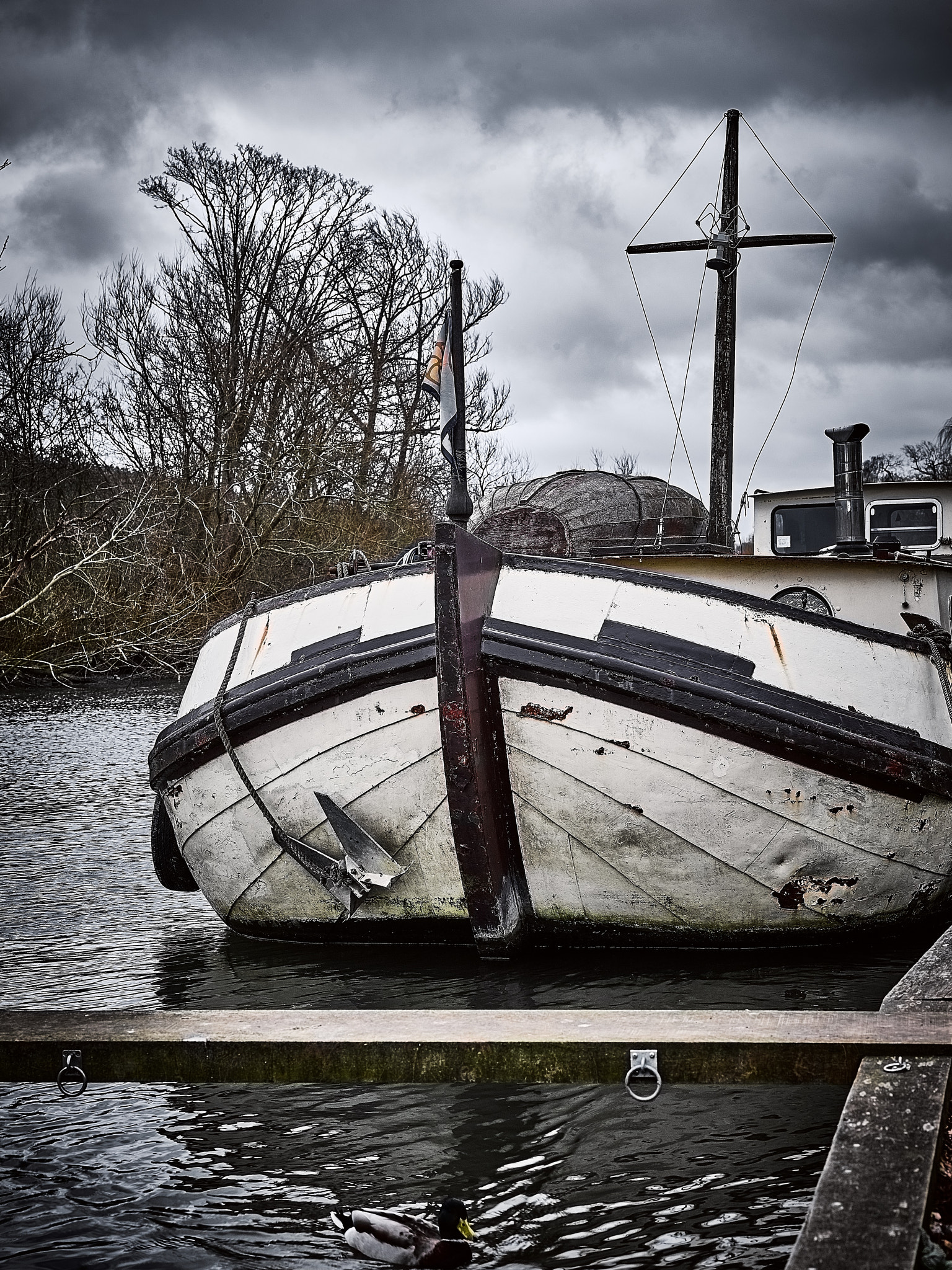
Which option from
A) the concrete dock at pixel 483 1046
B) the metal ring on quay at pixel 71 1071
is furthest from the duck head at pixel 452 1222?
the metal ring on quay at pixel 71 1071

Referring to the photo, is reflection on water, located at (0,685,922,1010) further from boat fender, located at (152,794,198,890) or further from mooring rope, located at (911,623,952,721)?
mooring rope, located at (911,623,952,721)

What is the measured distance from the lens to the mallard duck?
2.65m

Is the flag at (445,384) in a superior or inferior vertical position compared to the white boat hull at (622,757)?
superior

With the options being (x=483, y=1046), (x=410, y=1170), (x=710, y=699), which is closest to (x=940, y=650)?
(x=710, y=699)

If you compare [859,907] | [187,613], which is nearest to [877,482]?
[859,907]

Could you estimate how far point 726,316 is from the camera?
9.34 m

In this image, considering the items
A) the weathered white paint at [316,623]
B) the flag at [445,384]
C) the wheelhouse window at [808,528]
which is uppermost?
the flag at [445,384]

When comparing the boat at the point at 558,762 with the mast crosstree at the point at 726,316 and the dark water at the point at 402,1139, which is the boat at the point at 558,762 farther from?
the mast crosstree at the point at 726,316

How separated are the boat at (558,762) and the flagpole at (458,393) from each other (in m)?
0.02

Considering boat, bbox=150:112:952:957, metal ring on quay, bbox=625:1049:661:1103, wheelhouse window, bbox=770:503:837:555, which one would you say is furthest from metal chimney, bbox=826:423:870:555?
metal ring on quay, bbox=625:1049:661:1103

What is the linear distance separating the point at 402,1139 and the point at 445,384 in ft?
9.83

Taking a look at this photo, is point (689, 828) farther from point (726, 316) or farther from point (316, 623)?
point (726, 316)

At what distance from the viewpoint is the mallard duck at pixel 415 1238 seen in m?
2.65

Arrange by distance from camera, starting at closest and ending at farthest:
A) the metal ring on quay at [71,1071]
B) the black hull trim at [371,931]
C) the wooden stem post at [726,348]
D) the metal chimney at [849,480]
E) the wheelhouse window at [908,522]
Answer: the metal ring on quay at [71,1071] < the black hull trim at [371,931] < the metal chimney at [849,480] < the wheelhouse window at [908,522] < the wooden stem post at [726,348]
